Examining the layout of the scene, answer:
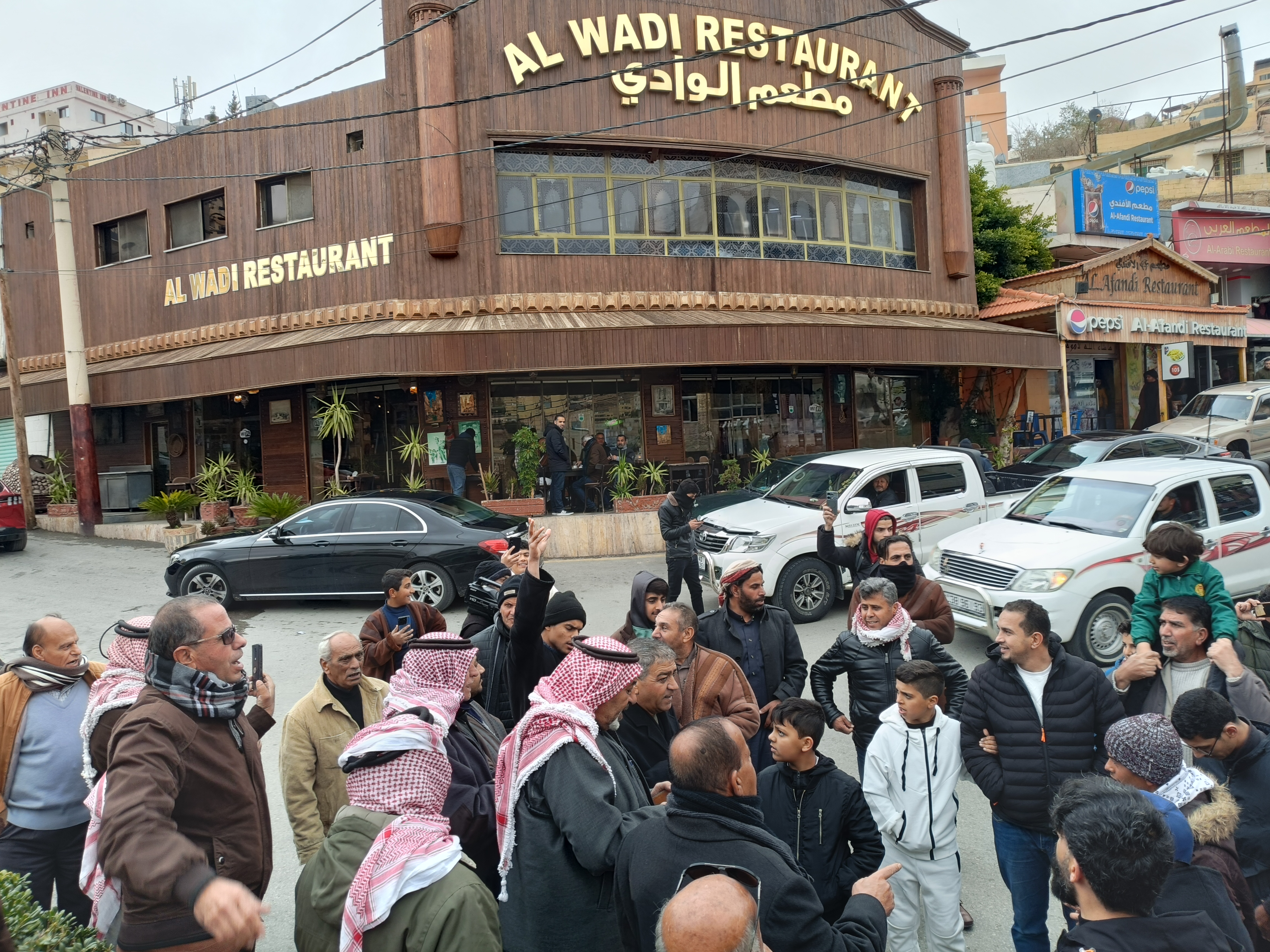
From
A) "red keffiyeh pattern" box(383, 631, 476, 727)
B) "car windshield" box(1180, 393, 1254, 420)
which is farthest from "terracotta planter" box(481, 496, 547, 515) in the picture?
"car windshield" box(1180, 393, 1254, 420)

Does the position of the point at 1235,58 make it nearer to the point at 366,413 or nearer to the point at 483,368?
the point at 483,368

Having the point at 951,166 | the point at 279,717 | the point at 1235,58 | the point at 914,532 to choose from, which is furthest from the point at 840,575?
the point at 1235,58

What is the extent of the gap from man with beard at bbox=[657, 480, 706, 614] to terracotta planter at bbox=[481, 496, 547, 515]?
552cm

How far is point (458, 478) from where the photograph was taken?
51.8ft

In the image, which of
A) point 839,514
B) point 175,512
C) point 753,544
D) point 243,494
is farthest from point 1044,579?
point 175,512

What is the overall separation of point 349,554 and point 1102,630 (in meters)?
8.27

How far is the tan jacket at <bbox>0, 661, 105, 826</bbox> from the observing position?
153 inches

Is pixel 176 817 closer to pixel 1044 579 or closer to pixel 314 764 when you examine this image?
pixel 314 764

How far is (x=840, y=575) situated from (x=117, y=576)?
34.7 feet

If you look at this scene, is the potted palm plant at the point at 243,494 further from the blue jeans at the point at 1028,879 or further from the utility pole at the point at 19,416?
the blue jeans at the point at 1028,879

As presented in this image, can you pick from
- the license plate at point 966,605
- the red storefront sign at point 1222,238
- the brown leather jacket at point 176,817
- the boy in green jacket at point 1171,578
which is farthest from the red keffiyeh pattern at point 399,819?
the red storefront sign at point 1222,238

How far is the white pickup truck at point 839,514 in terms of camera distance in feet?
Answer: 33.6

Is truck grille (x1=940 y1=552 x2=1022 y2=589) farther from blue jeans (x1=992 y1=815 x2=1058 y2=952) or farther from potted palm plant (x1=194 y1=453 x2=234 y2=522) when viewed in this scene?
potted palm plant (x1=194 y1=453 x2=234 y2=522)

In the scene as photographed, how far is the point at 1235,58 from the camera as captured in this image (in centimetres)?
1850
